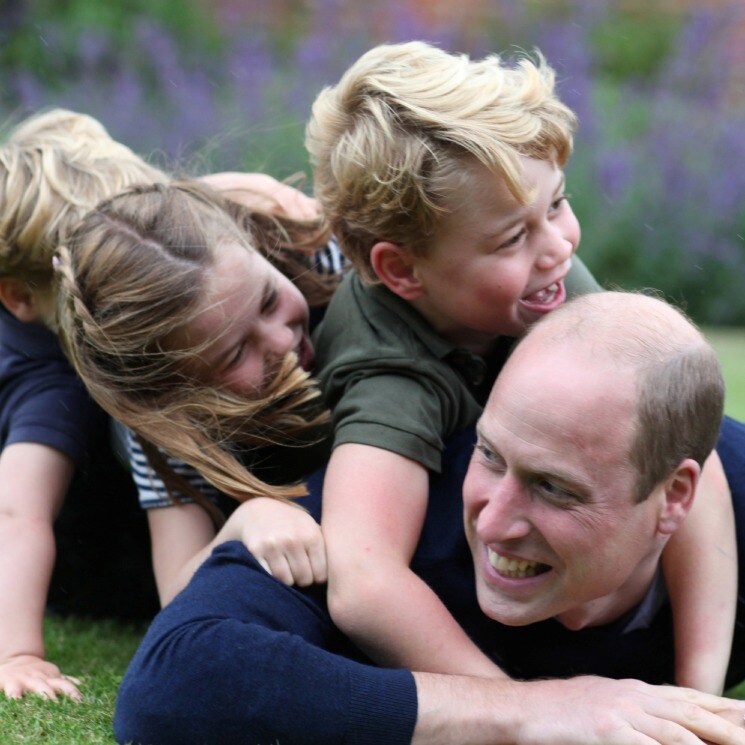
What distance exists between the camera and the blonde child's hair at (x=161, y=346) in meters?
3.42

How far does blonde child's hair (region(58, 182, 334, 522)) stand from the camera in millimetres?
3416

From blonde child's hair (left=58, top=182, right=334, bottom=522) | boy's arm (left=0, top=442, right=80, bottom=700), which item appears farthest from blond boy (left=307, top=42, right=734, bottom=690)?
boy's arm (left=0, top=442, right=80, bottom=700)

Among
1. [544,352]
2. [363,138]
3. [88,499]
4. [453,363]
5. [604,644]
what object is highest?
[363,138]

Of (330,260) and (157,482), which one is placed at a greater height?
(330,260)

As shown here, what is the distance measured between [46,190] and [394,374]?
145 centimetres

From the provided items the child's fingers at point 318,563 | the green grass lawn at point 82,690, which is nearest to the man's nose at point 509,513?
the child's fingers at point 318,563

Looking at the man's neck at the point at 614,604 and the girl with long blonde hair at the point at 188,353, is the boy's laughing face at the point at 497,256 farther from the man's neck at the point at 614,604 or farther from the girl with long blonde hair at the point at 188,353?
the man's neck at the point at 614,604

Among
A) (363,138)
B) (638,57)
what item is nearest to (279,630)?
(363,138)

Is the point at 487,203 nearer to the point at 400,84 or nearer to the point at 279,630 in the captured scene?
the point at 400,84

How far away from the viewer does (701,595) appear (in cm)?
305

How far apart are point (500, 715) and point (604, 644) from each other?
448 mm

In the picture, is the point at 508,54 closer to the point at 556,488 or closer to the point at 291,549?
the point at 291,549

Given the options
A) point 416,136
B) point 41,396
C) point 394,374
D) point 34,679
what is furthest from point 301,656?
point 41,396

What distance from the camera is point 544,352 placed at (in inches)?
110
